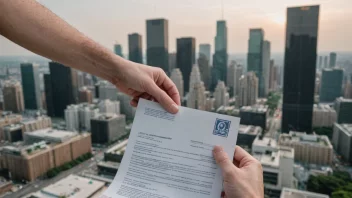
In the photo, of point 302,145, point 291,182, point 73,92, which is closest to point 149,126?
point 291,182

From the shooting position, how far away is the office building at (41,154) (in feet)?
20.3

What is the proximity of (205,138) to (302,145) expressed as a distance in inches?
284

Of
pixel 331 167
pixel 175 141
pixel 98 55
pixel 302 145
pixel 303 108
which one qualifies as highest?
pixel 98 55

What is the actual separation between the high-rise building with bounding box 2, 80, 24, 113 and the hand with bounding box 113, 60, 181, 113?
38.1ft

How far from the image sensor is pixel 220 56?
46.4ft

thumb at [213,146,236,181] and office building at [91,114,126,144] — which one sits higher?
thumb at [213,146,236,181]

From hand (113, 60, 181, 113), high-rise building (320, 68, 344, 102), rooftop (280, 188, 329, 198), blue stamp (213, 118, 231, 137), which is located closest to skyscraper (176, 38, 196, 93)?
high-rise building (320, 68, 344, 102)

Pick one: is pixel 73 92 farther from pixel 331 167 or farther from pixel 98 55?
pixel 98 55

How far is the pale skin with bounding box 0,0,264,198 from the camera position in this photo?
0.49 meters

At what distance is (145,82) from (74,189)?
499cm

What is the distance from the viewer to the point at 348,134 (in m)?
7.24

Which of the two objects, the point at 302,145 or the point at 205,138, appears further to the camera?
the point at 302,145

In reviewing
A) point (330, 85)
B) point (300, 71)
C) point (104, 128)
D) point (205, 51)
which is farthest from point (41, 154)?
point (330, 85)

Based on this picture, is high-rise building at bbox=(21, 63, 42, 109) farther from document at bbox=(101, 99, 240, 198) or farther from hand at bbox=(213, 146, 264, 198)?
hand at bbox=(213, 146, 264, 198)
